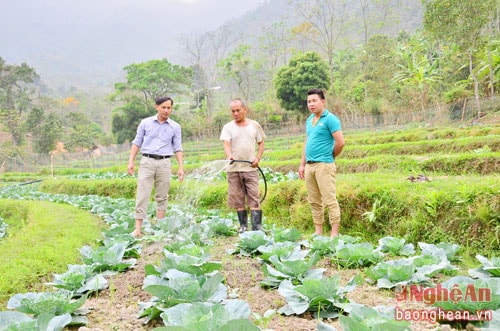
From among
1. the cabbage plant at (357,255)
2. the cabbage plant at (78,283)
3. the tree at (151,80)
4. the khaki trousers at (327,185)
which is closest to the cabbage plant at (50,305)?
the cabbage plant at (78,283)

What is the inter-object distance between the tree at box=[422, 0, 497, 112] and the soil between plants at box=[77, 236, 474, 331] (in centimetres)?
1783

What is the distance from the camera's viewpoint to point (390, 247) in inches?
130

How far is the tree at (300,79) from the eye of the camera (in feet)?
81.2

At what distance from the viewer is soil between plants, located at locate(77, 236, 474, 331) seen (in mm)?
2117

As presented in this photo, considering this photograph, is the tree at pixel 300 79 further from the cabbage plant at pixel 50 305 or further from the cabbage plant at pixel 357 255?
the cabbage plant at pixel 50 305

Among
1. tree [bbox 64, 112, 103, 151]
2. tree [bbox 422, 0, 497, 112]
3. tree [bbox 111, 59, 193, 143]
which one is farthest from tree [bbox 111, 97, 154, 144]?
tree [bbox 422, 0, 497, 112]

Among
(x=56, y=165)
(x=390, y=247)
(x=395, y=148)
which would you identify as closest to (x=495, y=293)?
(x=390, y=247)

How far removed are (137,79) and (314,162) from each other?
38648mm

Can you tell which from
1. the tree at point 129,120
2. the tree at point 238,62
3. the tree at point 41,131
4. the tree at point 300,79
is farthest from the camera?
the tree at point 238,62

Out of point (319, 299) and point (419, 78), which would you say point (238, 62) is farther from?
point (319, 299)

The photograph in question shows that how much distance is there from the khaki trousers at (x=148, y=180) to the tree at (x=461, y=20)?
664 inches

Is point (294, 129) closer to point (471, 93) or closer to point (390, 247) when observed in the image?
point (471, 93)

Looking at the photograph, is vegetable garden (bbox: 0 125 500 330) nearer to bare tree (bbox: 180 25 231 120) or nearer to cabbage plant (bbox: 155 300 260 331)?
cabbage plant (bbox: 155 300 260 331)

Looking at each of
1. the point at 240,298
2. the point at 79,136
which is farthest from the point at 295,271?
the point at 79,136
